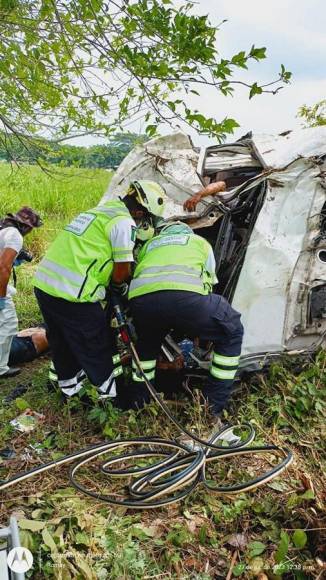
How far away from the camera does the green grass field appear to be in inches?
94.3

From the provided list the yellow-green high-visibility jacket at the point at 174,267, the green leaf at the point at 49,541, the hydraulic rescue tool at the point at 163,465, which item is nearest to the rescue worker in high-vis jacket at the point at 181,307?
the yellow-green high-visibility jacket at the point at 174,267

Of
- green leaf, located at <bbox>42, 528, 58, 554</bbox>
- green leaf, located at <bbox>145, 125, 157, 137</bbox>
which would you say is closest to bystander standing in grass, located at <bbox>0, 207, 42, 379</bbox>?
green leaf, located at <bbox>145, 125, 157, 137</bbox>

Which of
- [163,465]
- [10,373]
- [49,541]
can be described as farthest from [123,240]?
[10,373]

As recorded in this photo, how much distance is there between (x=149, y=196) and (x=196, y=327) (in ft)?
3.38

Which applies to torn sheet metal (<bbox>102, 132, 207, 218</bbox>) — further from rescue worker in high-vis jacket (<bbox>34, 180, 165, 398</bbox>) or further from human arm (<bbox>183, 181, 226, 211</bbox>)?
rescue worker in high-vis jacket (<bbox>34, 180, 165, 398</bbox>)

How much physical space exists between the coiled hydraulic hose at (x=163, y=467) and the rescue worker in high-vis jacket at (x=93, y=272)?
62cm

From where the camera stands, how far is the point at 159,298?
133 inches

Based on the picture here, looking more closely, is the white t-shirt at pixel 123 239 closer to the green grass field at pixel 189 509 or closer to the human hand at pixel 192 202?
the human hand at pixel 192 202

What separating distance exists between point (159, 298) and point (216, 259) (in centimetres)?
89

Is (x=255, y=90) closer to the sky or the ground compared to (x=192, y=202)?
closer to the sky

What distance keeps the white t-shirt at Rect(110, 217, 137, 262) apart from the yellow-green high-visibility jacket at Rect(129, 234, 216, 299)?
12 cm

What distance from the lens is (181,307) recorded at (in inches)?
133

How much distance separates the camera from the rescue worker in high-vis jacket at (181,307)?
11.1 ft

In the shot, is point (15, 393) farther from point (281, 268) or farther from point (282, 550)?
point (282, 550)
